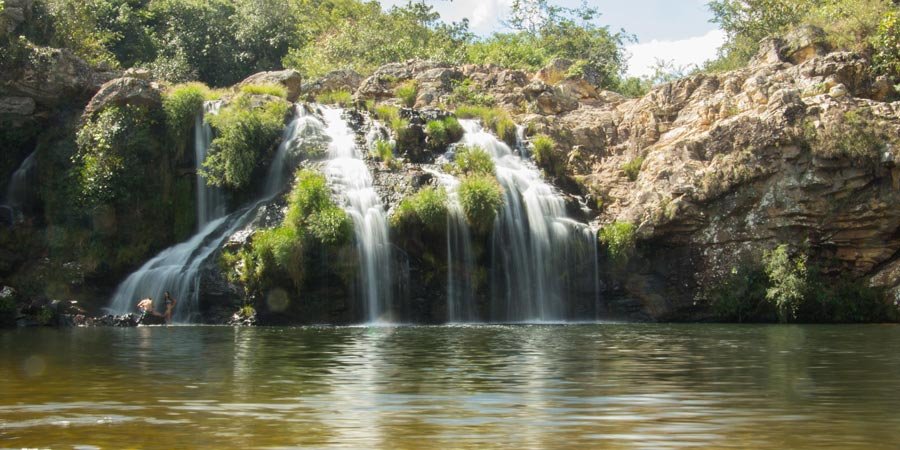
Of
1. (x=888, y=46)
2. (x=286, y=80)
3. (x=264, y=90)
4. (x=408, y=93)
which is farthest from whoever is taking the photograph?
(x=408, y=93)

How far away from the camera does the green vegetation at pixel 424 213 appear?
26.4 meters

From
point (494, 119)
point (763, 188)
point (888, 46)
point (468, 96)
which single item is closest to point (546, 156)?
point (494, 119)

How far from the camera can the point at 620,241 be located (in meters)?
27.7

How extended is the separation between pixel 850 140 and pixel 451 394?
21.8 m

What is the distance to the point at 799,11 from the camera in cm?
4369

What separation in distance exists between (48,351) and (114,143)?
16037mm

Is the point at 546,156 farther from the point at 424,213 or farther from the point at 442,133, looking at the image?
the point at 424,213

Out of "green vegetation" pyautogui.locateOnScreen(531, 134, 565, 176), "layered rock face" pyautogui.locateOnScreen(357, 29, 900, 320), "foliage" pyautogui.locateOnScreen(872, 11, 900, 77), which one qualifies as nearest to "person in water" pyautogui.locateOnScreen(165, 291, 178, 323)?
"layered rock face" pyautogui.locateOnScreen(357, 29, 900, 320)

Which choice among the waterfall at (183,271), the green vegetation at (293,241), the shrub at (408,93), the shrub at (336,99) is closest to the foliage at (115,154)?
the waterfall at (183,271)

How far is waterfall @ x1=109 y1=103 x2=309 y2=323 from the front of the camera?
83.5ft

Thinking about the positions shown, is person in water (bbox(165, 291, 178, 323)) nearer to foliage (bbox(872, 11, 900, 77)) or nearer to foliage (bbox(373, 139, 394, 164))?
foliage (bbox(373, 139, 394, 164))

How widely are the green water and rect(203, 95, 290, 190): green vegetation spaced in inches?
496

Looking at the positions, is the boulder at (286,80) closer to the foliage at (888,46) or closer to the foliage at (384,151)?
the foliage at (384,151)

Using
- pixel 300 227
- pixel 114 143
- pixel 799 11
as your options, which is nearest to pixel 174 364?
pixel 300 227
